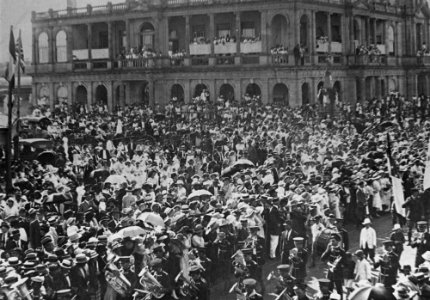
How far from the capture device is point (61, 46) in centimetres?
4400

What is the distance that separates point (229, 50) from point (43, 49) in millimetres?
13697

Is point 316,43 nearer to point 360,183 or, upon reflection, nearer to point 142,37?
point 142,37

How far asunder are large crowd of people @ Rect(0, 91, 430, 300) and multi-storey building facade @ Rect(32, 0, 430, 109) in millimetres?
7676

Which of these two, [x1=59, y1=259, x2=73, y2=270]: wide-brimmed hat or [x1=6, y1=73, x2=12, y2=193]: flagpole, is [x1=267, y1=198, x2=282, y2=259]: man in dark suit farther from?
[x1=6, y1=73, x2=12, y2=193]: flagpole

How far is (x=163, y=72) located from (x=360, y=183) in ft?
74.7

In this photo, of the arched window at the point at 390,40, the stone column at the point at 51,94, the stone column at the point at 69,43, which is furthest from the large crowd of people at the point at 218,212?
the arched window at the point at 390,40

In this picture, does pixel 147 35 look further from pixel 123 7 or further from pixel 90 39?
pixel 90 39

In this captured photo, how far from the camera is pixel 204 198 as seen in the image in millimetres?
15984

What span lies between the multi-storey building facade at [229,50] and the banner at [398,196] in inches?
774

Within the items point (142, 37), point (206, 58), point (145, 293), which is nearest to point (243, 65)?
point (206, 58)

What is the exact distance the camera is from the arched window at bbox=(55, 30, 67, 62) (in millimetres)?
43625

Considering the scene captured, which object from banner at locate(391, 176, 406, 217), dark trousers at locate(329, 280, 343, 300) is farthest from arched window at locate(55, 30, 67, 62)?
dark trousers at locate(329, 280, 343, 300)

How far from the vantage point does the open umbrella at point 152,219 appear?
44.3 ft

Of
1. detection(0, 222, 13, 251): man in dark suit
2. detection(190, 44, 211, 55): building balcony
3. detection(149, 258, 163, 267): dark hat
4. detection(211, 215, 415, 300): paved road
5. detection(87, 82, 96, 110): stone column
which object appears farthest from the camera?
detection(87, 82, 96, 110): stone column
